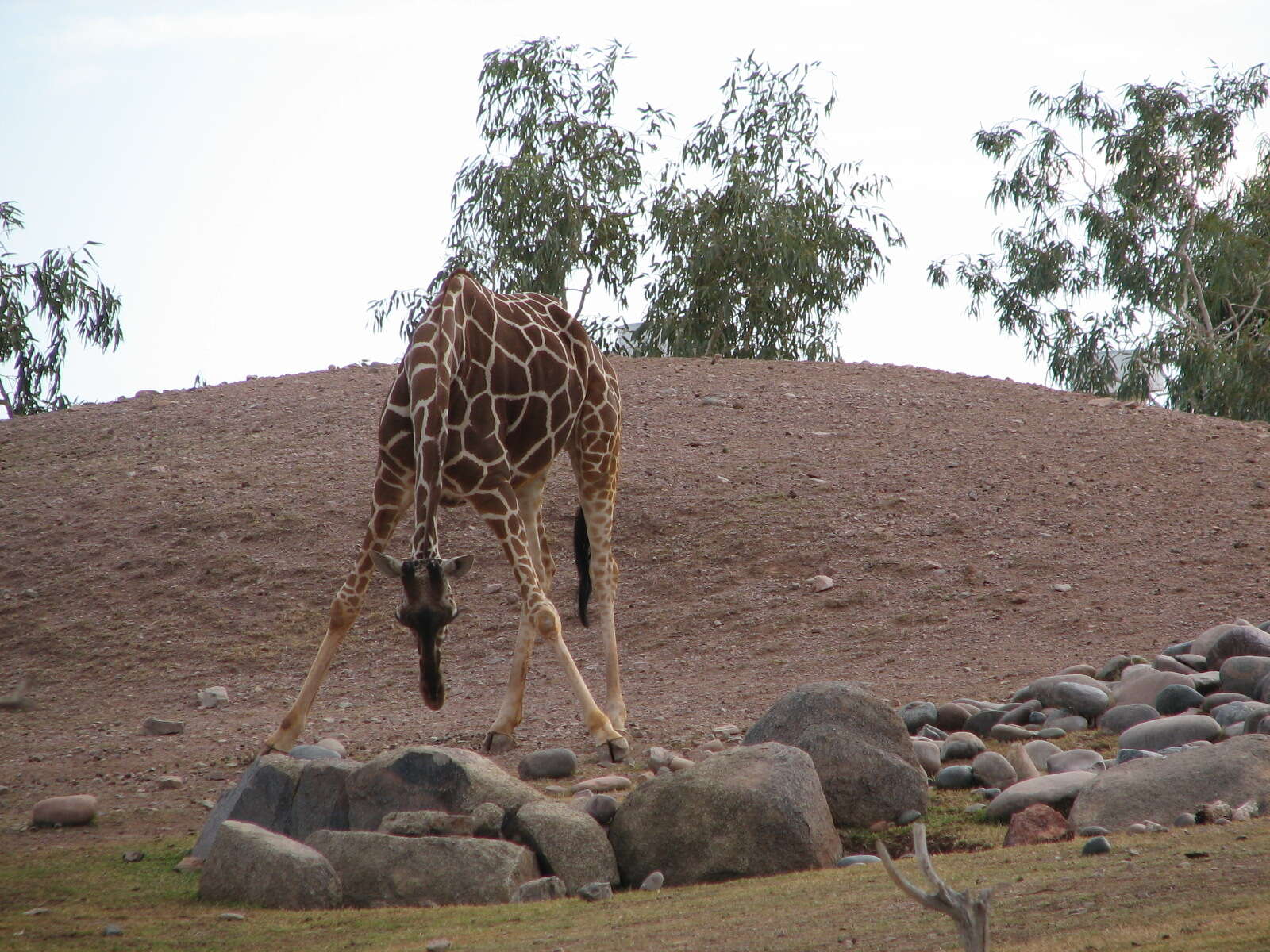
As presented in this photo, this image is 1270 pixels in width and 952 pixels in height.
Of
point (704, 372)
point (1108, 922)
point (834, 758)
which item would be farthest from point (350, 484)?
point (1108, 922)

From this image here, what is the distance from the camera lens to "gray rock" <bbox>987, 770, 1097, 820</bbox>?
5328mm

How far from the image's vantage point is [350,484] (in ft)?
41.6

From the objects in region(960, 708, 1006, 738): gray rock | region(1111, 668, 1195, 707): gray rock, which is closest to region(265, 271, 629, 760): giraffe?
region(960, 708, 1006, 738): gray rock

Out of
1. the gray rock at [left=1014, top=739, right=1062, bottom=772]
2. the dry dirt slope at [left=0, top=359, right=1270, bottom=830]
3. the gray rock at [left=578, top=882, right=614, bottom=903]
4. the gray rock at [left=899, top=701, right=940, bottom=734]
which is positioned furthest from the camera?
the dry dirt slope at [left=0, top=359, right=1270, bottom=830]

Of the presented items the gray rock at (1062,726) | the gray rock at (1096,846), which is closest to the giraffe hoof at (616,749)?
the gray rock at (1062,726)

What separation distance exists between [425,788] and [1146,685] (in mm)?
4117

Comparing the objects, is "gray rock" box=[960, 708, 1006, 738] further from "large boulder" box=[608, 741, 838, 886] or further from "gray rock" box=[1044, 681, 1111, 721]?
"large boulder" box=[608, 741, 838, 886]

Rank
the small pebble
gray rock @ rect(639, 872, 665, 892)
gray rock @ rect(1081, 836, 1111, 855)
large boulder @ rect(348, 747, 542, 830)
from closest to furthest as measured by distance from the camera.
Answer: gray rock @ rect(1081, 836, 1111, 855) < gray rock @ rect(639, 872, 665, 892) < the small pebble < large boulder @ rect(348, 747, 542, 830)

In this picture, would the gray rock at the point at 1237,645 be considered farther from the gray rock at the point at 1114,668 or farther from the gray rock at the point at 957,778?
the gray rock at the point at 957,778

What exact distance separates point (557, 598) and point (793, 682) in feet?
9.54

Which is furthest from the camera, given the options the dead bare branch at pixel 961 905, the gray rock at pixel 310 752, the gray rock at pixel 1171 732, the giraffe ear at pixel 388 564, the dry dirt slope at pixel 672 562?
the dry dirt slope at pixel 672 562

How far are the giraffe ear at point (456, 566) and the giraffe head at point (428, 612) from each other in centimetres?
10

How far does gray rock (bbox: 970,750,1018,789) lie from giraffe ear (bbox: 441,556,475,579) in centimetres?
264

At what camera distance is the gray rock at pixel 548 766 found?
266 inches
